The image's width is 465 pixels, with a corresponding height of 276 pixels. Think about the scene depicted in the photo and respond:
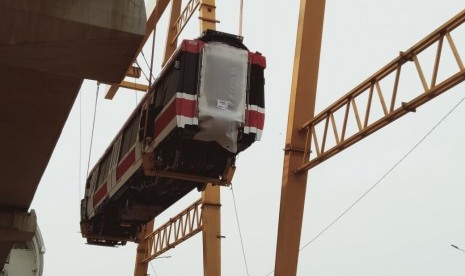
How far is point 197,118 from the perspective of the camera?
10.5 meters

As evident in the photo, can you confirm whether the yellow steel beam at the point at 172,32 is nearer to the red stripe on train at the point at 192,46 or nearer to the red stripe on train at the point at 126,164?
the red stripe on train at the point at 126,164

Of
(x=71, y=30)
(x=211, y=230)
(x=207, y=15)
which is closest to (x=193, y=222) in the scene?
(x=211, y=230)

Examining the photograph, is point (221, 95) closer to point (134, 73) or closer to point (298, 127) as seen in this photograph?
point (298, 127)

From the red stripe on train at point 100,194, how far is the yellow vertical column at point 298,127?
449cm

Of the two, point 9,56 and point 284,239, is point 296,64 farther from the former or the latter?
point 9,56

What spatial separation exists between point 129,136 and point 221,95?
360 centimetres

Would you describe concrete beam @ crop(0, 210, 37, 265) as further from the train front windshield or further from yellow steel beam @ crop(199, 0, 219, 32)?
yellow steel beam @ crop(199, 0, 219, 32)

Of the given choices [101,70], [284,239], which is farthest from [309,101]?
[101,70]

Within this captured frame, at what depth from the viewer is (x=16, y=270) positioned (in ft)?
47.3

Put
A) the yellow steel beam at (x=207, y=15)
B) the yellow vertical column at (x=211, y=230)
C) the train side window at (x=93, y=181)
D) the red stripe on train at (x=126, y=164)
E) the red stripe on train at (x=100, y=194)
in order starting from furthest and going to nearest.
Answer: the yellow steel beam at (x=207, y=15), the yellow vertical column at (x=211, y=230), the train side window at (x=93, y=181), the red stripe on train at (x=100, y=194), the red stripe on train at (x=126, y=164)

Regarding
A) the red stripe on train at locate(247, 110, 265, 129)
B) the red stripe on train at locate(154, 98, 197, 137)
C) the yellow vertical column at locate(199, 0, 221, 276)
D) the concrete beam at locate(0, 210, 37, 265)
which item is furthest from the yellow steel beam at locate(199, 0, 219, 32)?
the red stripe on train at locate(154, 98, 197, 137)

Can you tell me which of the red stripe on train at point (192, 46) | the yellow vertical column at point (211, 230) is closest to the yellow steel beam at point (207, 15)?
the yellow vertical column at point (211, 230)

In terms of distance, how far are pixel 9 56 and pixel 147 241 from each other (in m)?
20.7

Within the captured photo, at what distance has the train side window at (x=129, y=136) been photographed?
13.2 m
